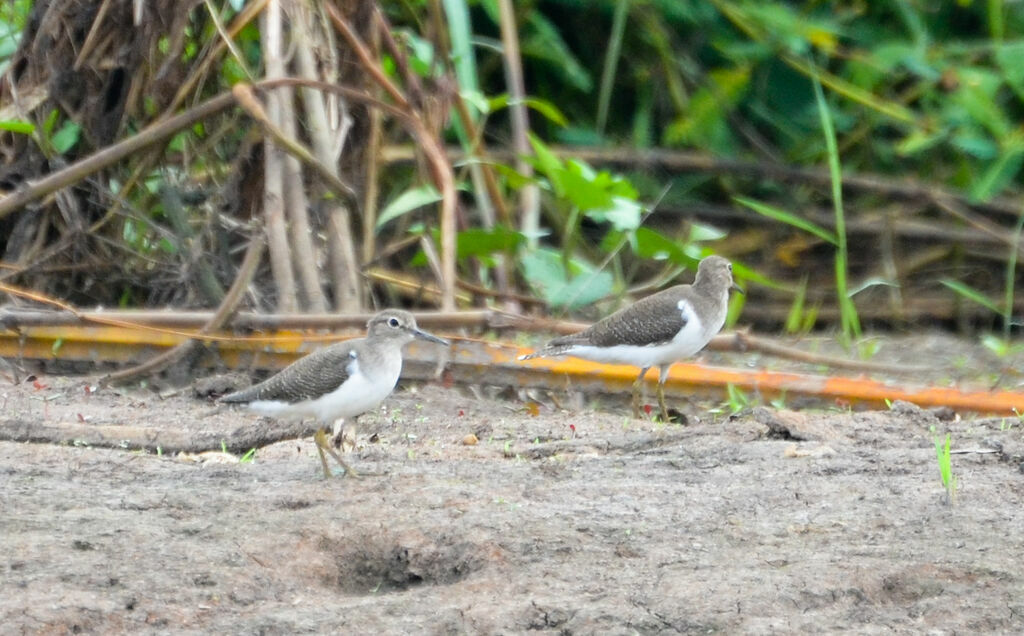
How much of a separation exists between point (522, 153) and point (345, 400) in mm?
3637

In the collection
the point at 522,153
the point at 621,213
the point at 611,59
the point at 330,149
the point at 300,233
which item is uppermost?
the point at 611,59

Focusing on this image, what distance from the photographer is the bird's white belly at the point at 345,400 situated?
510cm

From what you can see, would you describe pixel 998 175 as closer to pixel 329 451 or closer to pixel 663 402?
pixel 663 402

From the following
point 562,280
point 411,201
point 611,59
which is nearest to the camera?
point 411,201

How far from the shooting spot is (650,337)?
6641 mm

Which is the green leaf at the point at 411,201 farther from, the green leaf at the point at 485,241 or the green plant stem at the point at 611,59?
the green plant stem at the point at 611,59

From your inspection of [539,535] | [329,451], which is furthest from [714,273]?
[539,535]

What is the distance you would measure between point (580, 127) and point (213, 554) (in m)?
7.02

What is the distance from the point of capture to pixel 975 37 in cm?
1048

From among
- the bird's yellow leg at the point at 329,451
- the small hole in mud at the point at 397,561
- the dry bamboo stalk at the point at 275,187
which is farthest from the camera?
the dry bamboo stalk at the point at 275,187

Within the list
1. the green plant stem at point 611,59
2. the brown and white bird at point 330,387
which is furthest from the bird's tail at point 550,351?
the green plant stem at point 611,59

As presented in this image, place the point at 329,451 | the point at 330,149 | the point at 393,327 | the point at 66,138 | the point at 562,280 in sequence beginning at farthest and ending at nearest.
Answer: the point at 562,280, the point at 66,138, the point at 330,149, the point at 393,327, the point at 329,451

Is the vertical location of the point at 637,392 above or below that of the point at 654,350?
below

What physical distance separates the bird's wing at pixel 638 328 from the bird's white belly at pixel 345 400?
1677mm
